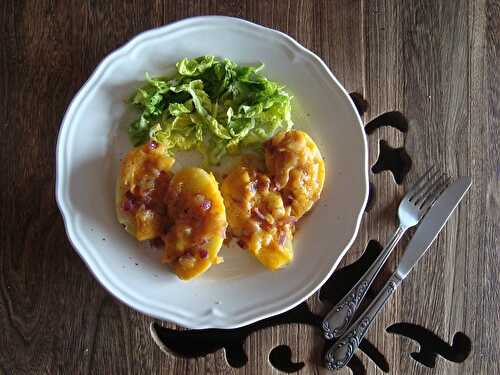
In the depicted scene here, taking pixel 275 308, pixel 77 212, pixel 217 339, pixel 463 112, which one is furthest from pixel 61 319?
pixel 463 112

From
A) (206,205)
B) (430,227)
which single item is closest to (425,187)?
(430,227)

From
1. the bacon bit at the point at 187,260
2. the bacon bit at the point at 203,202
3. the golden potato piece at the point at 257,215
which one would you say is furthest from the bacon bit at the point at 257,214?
the bacon bit at the point at 187,260

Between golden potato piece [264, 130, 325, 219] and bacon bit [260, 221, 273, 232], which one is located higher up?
golden potato piece [264, 130, 325, 219]

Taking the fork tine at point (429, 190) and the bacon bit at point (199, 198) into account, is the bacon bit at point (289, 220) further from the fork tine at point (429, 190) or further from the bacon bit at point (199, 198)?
the fork tine at point (429, 190)

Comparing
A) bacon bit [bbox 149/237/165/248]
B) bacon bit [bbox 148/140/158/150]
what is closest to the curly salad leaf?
bacon bit [bbox 148/140/158/150]

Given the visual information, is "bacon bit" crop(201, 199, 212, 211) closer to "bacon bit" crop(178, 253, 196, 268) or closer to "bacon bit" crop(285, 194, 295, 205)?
"bacon bit" crop(178, 253, 196, 268)

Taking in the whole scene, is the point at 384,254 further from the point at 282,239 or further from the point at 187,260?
the point at 187,260
